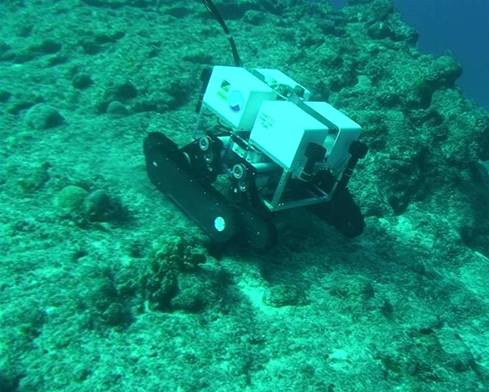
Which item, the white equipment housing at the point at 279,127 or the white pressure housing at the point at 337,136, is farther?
the white pressure housing at the point at 337,136

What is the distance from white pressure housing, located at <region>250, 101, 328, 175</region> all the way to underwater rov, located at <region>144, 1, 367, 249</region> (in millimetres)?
14

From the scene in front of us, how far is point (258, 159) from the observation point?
7156mm

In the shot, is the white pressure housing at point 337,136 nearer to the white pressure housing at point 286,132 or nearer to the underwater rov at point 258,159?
the underwater rov at point 258,159

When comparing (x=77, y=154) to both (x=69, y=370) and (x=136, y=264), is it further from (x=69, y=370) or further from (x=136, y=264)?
(x=69, y=370)

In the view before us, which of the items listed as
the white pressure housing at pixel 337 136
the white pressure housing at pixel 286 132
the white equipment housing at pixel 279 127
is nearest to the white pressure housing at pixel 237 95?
the white equipment housing at pixel 279 127

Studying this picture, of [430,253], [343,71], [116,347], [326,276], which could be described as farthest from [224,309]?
[343,71]

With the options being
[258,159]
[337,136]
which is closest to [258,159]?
[258,159]

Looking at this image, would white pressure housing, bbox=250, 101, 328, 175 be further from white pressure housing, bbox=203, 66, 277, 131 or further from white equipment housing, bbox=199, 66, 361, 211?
white pressure housing, bbox=203, 66, 277, 131

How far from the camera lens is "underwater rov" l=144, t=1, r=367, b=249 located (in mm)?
6559

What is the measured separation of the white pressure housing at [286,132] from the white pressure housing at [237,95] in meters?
0.34

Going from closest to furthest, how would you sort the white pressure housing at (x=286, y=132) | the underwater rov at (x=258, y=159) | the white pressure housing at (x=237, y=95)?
the white pressure housing at (x=286, y=132), the underwater rov at (x=258, y=159), the white pressure housing at (x=237, y=95)

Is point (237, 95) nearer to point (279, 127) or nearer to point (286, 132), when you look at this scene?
point (279, 127)

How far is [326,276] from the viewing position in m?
7.26

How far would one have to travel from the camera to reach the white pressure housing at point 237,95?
699 cm
